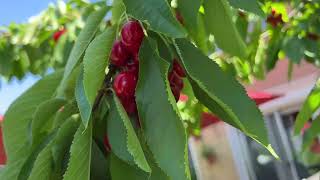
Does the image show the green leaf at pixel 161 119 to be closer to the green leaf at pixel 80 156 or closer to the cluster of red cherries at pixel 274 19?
the green leaf at pixel 80 156

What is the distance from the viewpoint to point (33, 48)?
243 cm

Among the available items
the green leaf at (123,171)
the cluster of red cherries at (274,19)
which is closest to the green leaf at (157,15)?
the green leaf at (123,171)

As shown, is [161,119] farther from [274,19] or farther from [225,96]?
[274,19]

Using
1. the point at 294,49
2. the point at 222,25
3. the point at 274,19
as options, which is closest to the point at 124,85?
the point at 222,25

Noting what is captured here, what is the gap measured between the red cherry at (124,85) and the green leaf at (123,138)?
0.01m

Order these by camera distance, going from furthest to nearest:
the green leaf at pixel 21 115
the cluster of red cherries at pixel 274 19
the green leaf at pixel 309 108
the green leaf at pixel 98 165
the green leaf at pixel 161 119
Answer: the cluster of red cherries at pixel 274 19
the green leaf at pixel 309 108
the green leaf at pixel 21 115
the green leaf at pixel 98 165
the green leaf at pixel 161 119

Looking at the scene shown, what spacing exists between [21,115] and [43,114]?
0.07 meters

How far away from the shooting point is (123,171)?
2.30 feet

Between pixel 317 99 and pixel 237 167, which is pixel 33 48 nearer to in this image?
pixel 317 99

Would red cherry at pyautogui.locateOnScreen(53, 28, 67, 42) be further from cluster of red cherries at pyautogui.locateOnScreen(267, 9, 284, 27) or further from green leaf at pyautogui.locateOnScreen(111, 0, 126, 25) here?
green leaf at pyautogui.locateOnScreen(111, 0, 126, 25)

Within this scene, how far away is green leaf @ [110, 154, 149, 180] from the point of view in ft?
2.27

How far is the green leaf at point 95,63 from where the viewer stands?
26.5 inches

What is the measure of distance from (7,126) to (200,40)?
458mm

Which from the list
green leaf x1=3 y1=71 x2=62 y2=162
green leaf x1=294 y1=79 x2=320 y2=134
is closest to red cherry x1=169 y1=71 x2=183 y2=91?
green leaf x1=3 y1=71 x2=62 y2=162
